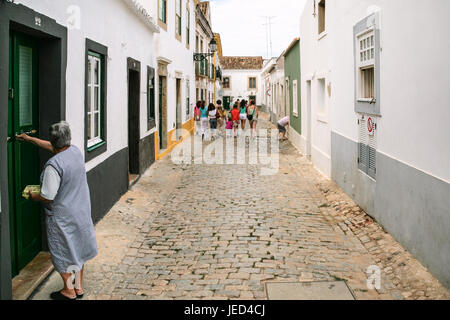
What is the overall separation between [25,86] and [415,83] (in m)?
4.19

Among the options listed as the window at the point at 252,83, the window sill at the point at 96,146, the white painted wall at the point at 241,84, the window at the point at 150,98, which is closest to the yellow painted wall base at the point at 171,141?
the window at the point at 150,98

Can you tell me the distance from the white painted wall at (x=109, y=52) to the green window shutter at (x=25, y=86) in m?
0.48

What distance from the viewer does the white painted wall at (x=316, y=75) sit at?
10.8m

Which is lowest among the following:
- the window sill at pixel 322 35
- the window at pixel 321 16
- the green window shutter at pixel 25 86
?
the green window shutter at pixel 25 86

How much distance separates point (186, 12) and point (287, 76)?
5083 millimetres

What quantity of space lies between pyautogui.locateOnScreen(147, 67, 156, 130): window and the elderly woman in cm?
746

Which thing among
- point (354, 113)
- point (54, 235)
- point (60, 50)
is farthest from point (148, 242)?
point (354, 113)

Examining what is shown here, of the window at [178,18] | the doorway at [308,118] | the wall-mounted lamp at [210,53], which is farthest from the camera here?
the wall-mounted lamp at [210,53]

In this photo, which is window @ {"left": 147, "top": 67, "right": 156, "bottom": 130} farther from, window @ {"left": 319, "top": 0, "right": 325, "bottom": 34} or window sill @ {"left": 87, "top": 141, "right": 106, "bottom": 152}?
window @ {"left": 319, "top": 0, "right": 325, "bottom": 34}

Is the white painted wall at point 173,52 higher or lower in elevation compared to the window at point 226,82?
lower

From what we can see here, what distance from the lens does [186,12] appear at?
18.4m

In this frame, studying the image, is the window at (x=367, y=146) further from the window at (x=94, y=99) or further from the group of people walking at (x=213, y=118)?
the group of people walking at (x=213, y=118)

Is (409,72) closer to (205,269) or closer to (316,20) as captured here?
(205,269)

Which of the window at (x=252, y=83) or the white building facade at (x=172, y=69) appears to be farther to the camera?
the window at (x=252, y=83)
